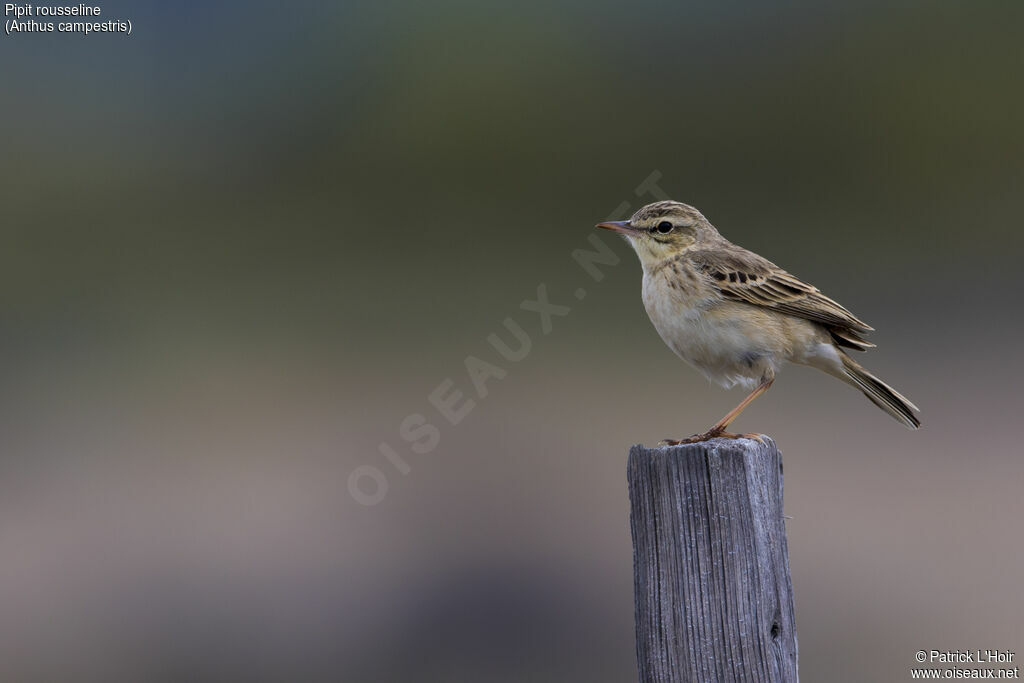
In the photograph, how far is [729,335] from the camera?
6672 mm

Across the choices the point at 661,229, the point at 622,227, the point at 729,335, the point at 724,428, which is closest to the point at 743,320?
the point at 729,335

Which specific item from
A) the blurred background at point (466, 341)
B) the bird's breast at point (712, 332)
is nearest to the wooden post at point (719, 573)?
the bird's breast at point (712, 332)

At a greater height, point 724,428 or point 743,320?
point 743,320

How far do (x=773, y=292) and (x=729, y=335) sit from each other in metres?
0.43

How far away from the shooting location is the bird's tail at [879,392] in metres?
6.95

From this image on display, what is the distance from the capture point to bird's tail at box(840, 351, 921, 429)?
6.95 meters

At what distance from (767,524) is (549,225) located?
14999 mm

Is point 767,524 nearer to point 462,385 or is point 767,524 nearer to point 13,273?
point 462,385

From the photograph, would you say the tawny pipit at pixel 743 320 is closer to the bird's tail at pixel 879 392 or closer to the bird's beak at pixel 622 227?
the bird's tail at pixel 879 392

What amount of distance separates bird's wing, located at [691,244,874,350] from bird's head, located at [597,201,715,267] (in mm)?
245

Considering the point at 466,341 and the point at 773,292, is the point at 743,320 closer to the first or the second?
the point at 773,292

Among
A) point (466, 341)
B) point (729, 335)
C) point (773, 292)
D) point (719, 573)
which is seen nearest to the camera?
point (719, 573)

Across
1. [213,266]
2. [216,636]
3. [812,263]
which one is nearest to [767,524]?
[216,636]

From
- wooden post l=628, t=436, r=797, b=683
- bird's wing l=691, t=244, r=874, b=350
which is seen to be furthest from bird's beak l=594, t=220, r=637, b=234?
wooden post l=628, t=436, r=797, b=683
